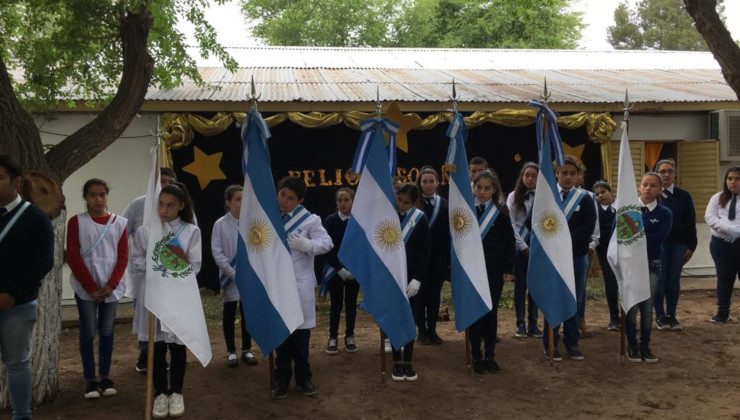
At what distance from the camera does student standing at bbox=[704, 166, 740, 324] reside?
7523 mm

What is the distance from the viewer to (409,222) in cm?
597

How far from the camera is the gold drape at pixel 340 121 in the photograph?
9461mm

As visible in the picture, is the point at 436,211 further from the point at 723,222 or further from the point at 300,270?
the point at 723,222

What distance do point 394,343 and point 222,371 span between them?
1590 mm

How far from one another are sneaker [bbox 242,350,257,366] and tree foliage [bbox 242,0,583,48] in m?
21.1

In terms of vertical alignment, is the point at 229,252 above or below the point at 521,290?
above

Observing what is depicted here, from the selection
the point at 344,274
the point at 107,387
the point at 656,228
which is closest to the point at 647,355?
the point at 656,228

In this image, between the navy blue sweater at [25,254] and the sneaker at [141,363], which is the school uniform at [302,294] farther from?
the navy blue sweater at [25,254]

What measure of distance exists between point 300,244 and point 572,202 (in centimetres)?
264

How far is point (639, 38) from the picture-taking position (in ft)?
132

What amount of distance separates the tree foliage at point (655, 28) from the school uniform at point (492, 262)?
3699cm

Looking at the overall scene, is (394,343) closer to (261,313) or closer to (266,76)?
(261,313)

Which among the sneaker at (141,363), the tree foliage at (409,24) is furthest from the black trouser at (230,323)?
the tree foliage at (409,24)

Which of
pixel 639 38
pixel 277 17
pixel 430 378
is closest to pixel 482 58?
pixel 430 378
